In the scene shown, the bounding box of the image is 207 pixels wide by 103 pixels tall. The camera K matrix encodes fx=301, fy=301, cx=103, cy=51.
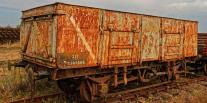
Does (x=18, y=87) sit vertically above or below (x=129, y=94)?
above

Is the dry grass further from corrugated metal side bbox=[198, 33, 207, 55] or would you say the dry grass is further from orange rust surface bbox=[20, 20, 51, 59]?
corrugated metal side bbox=[198, 33, 207, 55]

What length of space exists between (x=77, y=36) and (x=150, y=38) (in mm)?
3576

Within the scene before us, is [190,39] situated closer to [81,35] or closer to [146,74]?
[146,74]

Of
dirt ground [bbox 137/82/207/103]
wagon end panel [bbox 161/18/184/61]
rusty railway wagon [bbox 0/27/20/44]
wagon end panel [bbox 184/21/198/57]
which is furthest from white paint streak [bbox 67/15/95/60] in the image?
rusty railway wagon [bbox 0/27/20/44]

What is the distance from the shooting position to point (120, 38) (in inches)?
352

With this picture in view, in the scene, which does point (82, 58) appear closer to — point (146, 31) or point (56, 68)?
point (56, 68)

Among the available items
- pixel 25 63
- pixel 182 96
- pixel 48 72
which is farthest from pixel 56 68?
pixel 182 96

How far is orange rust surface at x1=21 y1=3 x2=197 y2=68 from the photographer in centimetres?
728

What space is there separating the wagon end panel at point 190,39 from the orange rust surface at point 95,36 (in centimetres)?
153

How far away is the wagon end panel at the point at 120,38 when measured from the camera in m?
8.51

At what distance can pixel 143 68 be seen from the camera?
1027 centimetres

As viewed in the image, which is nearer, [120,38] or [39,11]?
[39,11]

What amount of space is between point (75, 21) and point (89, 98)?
2350 mm

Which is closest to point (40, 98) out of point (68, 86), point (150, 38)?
point (68, 86)
